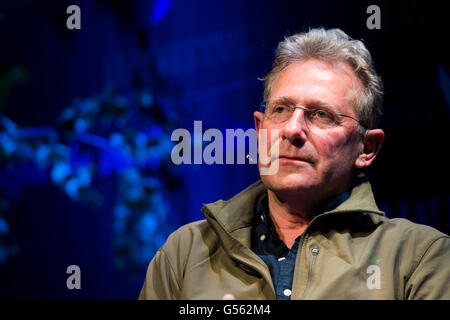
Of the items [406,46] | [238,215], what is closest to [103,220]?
[238,215]

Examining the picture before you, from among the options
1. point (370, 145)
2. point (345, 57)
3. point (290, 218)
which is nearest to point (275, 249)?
point (290, 218)

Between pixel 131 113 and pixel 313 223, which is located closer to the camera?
pixel 313 223

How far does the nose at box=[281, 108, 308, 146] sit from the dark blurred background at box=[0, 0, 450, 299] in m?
0.66

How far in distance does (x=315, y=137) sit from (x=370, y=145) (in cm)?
29

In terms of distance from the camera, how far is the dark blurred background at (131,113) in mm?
2152

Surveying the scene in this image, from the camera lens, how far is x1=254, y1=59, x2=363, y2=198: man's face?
1623 millimetres

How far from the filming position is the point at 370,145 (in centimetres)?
182

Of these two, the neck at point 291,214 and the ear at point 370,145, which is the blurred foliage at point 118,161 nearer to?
the neck at point 291,214

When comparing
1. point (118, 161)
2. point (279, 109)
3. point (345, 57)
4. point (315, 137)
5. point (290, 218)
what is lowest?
point (290, 218)

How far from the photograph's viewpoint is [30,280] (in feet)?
8.79

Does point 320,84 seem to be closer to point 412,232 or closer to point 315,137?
point 315,137

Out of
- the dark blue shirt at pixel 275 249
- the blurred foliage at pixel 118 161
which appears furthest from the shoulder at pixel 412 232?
the blurred foliage at pixel 118 161

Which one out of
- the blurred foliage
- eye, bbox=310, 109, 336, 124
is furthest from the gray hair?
the blurred foliage

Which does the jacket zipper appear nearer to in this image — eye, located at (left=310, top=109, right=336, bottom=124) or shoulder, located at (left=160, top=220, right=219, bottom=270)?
shoulder, located at (left=160, top=220, right=219, bottom=270)
